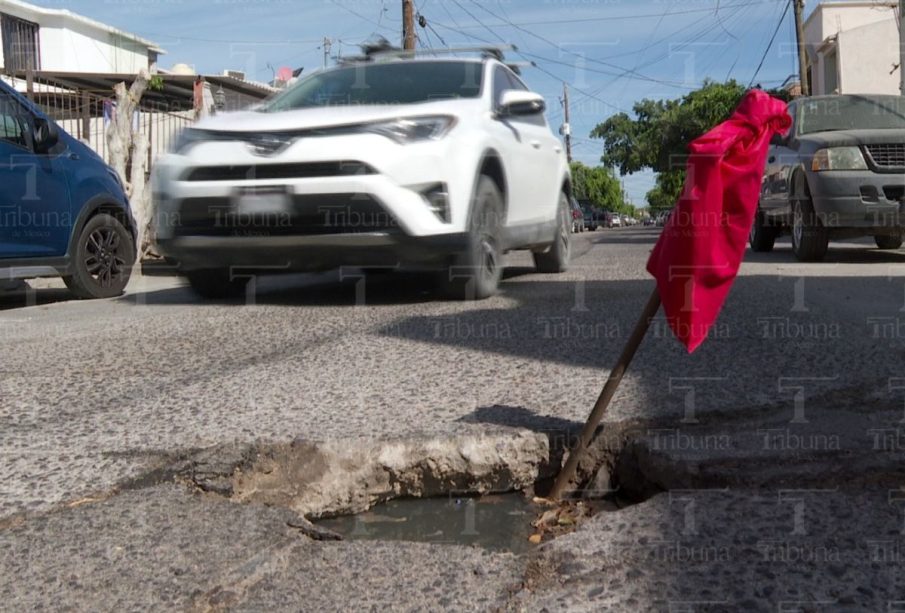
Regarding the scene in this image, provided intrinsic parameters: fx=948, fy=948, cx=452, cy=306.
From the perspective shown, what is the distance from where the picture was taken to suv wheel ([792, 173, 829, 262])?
30.4 feet

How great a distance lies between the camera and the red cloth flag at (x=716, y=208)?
223 centimetres

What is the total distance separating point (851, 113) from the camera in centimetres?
1013

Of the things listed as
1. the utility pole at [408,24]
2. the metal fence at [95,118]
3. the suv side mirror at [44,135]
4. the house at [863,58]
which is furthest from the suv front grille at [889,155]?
the house at [863,58]

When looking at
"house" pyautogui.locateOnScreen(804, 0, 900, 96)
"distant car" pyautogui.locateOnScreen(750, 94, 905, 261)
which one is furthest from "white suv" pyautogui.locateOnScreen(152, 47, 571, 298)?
"house" pyautogui.locateOnScreen(804, 0, 900, 96)

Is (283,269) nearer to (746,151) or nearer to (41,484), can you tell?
(41,484)

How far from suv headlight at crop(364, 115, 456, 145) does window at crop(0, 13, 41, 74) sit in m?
29.4

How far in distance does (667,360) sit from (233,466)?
196 centimetres

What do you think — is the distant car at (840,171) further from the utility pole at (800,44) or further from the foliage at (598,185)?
the foliage at (598,185)

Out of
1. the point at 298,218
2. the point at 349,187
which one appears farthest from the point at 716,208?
the point at 298,218

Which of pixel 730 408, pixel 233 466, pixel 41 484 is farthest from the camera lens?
pixel 730 408

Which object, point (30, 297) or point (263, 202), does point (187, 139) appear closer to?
point (263, 202)

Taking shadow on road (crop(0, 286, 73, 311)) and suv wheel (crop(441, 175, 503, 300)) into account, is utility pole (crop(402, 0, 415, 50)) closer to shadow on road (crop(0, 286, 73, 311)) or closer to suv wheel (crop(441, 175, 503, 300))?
shadow on road (crop(0, 286, 73, 311))

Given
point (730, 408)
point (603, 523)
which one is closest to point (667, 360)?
point (730, 408)

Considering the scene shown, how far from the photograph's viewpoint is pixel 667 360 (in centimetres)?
385
